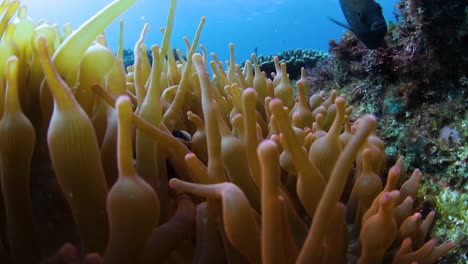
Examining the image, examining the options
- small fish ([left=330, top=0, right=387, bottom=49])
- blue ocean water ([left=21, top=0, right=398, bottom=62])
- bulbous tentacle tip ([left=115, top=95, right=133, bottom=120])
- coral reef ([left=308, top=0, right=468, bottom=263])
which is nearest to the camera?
bulbous tentacle tip ([left=115, top=95, right=133, bottom=120])

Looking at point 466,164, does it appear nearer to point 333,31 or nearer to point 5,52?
point 5,52

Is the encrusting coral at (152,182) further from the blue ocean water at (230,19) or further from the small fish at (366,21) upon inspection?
the blue ocean water at (230,19)

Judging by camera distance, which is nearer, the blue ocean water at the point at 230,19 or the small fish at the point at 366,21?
the small fish at the point at 366,21

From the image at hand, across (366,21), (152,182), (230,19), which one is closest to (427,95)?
(366,21)

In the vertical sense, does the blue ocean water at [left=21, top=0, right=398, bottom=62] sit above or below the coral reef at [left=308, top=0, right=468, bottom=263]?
above

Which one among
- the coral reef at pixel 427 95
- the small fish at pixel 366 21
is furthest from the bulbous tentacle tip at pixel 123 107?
the small fish at pixel 366 21

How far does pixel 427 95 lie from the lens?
2.28 m

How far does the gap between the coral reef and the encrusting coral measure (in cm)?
Answer: 48

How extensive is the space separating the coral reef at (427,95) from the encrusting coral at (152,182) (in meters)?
0.48

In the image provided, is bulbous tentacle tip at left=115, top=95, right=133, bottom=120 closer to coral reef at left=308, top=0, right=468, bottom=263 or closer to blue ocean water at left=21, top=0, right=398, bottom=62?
coral reef at left=308, top=0, right=468, bottom=263

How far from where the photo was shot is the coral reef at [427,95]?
1.67 m

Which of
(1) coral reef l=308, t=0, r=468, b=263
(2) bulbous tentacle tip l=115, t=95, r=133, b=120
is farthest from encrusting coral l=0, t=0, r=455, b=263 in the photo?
(1) coral reef l=308, t=0, r=468, b=263

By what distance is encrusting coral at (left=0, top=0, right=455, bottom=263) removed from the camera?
793 millimetres

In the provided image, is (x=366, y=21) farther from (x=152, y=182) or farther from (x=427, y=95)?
(x=152, y=182)
